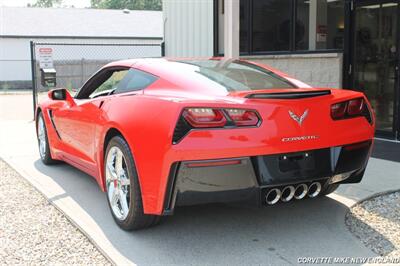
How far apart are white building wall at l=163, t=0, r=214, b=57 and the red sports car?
25.7 ft

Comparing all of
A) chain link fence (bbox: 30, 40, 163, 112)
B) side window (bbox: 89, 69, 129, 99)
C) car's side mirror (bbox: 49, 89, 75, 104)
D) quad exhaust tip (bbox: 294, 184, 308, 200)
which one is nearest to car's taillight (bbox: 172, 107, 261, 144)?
quad exhaust tip (bbox: 294, 184, 308, 200)

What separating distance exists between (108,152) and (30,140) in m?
5.27

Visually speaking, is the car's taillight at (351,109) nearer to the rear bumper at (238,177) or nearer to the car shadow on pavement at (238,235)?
the rear bumper at (238,177)

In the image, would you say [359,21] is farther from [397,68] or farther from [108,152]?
[108,152]

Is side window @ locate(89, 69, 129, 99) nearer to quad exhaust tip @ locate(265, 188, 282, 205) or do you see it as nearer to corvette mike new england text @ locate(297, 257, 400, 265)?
quad exhaust tip @ locate(265, 188, 282, 205)

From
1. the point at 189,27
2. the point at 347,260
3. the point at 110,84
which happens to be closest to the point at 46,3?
the point at 189,27

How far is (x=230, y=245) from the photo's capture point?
3.85 metres

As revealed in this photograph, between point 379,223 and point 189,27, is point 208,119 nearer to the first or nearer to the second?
point 379,223

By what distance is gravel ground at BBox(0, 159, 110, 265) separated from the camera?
3.70m

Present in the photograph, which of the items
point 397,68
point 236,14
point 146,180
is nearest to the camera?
point 146,180

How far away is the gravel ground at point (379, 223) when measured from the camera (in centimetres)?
382

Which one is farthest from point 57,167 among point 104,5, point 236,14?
point 104,5

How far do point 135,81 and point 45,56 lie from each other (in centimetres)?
1103

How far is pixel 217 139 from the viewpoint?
11.3 feet
